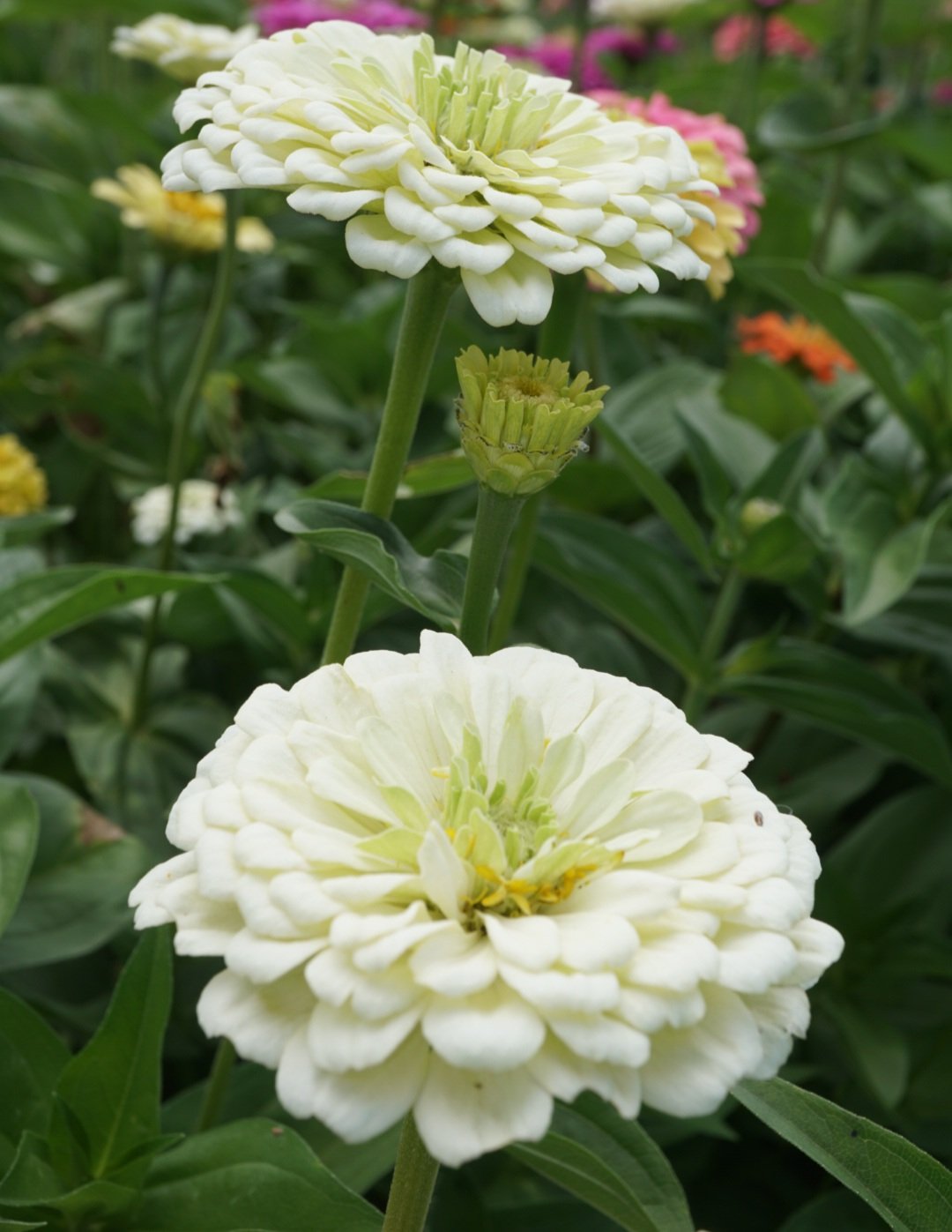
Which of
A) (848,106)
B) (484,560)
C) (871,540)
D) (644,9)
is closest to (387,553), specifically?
(484,560)

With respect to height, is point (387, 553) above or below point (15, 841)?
above

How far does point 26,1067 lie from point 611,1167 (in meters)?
0.26

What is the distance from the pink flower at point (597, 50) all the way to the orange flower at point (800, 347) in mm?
592

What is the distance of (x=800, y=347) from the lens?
1164mm

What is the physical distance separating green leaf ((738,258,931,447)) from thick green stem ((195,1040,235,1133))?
596 millimetres

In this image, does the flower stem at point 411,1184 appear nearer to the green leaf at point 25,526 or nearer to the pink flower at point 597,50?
the green leaf at point 25,526

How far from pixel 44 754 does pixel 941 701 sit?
0.67 m

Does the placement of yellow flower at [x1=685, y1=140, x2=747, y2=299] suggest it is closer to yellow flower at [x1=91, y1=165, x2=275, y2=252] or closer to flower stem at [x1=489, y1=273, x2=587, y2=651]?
flower stem at [x1=489, y1=273, x2=587, y2=651]

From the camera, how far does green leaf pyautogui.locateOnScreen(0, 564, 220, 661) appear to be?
0.66 metres

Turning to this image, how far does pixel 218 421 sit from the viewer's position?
3.23 ft

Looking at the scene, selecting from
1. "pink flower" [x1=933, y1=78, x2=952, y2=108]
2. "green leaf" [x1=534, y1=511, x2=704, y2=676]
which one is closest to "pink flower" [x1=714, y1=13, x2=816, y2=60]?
"pink flower" [x1=933, y1=78, x2=952, y2=108]

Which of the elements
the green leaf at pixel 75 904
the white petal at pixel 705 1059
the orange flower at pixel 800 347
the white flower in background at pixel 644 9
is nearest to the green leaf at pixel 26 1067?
the green leaf at pixel 75 904

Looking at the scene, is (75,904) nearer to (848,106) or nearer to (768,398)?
(768,398)

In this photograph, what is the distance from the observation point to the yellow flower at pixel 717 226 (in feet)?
2.09
